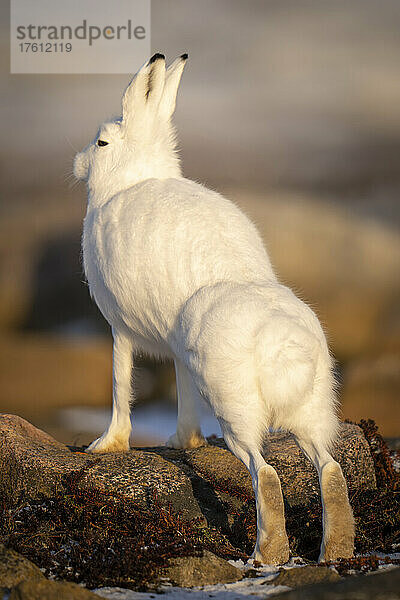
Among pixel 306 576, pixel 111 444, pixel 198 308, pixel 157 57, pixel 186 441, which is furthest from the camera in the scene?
pixel 186 441

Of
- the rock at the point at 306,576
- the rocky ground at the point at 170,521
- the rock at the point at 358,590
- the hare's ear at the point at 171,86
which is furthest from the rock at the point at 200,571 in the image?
the hare's ear at the point at 171,86

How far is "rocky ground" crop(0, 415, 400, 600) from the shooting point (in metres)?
4.18

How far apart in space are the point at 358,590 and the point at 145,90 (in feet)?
18.8

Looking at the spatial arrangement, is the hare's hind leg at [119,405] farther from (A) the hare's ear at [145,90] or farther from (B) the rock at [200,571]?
(B) the rock at [200,571]

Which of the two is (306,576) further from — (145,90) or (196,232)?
(145,90)

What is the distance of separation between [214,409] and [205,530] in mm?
1113

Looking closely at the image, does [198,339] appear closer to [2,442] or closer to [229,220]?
[229,220]

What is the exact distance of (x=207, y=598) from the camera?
4141 mm

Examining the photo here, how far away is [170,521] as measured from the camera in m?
5.40

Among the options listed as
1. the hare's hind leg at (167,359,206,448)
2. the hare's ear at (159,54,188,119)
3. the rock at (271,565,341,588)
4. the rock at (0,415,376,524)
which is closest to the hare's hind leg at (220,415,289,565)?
the rock at (271,565,341,588)

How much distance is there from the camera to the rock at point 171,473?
6145 millimetres

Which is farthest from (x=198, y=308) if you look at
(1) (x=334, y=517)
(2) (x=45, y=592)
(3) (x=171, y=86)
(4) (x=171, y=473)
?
(3) (x=171, y=86)

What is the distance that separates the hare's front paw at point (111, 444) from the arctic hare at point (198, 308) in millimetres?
11

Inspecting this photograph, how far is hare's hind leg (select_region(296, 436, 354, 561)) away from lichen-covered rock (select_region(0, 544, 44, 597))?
87.6 inches
